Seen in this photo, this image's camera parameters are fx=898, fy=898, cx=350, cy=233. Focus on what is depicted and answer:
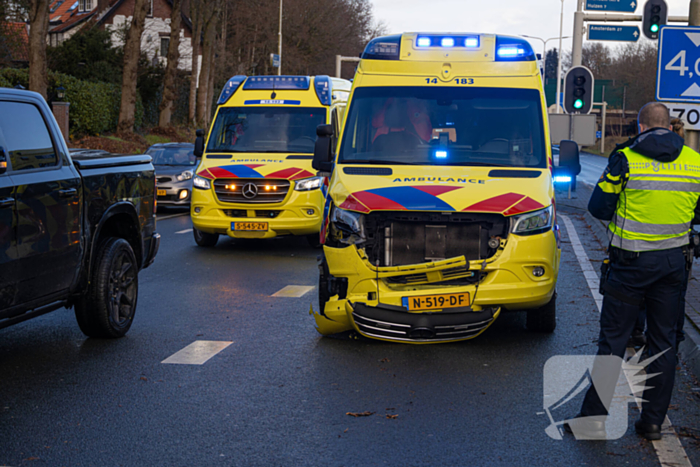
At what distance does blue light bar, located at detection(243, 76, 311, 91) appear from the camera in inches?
552

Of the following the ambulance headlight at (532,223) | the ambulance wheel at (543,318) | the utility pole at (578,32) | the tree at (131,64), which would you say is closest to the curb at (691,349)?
the ambulance wheel at (543,318)

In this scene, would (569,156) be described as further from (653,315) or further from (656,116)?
(653,315)

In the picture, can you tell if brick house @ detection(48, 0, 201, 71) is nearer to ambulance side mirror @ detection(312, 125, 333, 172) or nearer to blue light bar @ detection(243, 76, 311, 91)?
blue light bar @ detection(243, 76, 311, 91)

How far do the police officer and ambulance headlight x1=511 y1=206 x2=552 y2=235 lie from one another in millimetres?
1784

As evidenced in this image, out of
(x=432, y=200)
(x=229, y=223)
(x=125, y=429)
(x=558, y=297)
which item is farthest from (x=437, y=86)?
(x=229, y=223)

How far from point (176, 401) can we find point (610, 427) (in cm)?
256

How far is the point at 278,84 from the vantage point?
46.2 ft

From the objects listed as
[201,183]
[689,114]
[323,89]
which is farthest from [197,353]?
[323,89]

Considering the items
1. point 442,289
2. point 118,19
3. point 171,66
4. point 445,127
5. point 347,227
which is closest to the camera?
point 442,289

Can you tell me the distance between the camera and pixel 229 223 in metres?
12.6

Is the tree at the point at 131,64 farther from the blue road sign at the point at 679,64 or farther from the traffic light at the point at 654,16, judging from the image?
the blue road sign at the point at 679,64

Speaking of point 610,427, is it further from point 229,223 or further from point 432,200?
point 229,223

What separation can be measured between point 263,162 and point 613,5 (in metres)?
13.3

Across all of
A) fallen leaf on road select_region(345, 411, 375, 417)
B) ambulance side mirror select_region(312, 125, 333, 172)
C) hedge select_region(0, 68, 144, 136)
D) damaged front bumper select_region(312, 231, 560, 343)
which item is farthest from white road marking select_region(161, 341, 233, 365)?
hedge select_region(0, 68, 144, 136)
